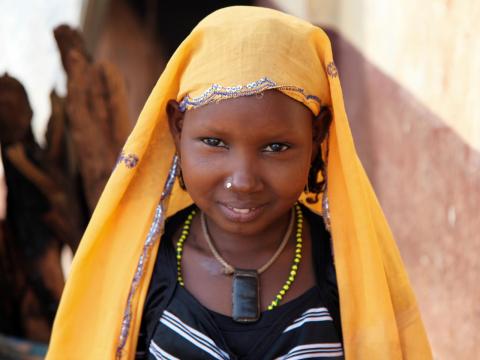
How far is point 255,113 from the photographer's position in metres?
1.82

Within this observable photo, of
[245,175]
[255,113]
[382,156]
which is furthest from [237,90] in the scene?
[382,156]

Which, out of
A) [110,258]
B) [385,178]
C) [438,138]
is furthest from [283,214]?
[385,178]

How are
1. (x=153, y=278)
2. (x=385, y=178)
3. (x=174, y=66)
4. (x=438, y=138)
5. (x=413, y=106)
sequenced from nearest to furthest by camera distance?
(x=174, y=66) → (x=153, y=278) → (x=438, y=138) → (x=413, y=106) → (x=385, y=178)

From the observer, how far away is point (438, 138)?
3.08 metres

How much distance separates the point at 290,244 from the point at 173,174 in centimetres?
36


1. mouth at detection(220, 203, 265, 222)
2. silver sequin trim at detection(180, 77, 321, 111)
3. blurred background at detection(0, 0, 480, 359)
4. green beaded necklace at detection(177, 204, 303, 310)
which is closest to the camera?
silver sequin trim at detection(180, 77, 321, 111)

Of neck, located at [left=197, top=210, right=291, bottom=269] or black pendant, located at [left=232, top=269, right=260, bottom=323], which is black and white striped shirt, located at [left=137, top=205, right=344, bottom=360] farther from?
neck, located at [left=197, top=210, right=291, bottom=269]

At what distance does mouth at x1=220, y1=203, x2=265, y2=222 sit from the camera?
1.91 meters

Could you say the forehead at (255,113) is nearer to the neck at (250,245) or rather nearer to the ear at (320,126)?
the ear at (320,126)

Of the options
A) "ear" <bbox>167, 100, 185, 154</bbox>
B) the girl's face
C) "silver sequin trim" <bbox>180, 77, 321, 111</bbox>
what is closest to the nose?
the girl's face

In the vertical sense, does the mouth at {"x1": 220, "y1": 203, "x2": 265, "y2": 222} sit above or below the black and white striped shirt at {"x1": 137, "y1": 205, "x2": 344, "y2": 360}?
above

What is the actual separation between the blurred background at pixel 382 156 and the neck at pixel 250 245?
2.88 feet

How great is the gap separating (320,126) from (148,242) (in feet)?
1.75

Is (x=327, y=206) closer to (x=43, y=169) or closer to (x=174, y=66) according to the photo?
(x=174, y=66)
